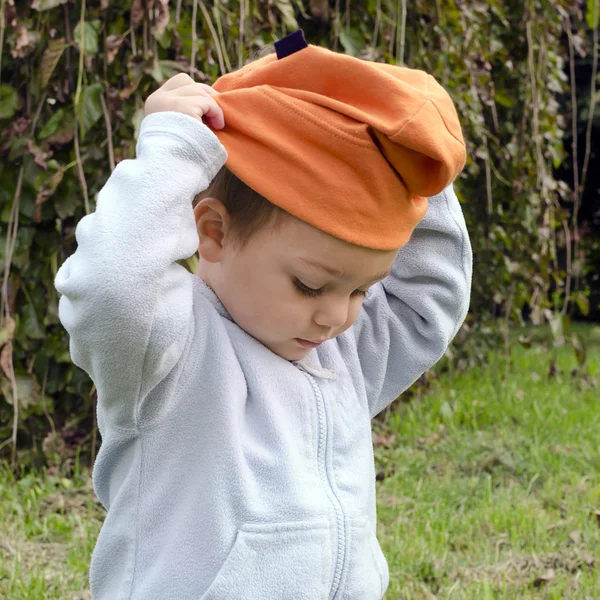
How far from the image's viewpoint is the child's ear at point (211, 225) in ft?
4.12

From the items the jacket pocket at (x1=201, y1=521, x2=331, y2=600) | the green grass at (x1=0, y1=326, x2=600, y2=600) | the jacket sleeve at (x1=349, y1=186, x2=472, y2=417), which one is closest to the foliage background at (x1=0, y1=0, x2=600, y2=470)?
the green grass at (x1=0, y1=326, x2=600, y2=600)

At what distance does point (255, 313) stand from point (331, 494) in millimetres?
276

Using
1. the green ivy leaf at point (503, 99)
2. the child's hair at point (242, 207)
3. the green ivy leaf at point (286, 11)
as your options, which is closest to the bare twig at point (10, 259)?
the green ivy leaf at point (286, 11)

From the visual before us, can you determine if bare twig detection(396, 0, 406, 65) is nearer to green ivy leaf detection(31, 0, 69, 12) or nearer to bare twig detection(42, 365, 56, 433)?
green ivy leaf detection(31, 0, 69, 12)

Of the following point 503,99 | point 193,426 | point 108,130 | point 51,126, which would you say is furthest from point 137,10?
point 503,99

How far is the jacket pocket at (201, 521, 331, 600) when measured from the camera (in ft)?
3.86

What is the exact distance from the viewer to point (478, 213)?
418 cm

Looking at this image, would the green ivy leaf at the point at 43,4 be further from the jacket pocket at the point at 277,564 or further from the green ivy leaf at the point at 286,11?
the jacket pocket at the point at 277,564

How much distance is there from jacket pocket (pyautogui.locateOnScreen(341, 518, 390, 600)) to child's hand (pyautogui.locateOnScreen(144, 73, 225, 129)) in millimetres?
585

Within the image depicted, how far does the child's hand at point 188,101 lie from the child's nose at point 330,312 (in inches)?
10.8

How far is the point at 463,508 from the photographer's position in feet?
8.66

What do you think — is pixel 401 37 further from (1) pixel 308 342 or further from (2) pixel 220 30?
(1) pixel 308 342

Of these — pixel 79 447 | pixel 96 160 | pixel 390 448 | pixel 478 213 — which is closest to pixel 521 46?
pixel 478 213

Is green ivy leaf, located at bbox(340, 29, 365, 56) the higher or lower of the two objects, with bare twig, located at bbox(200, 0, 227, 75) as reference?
lower
